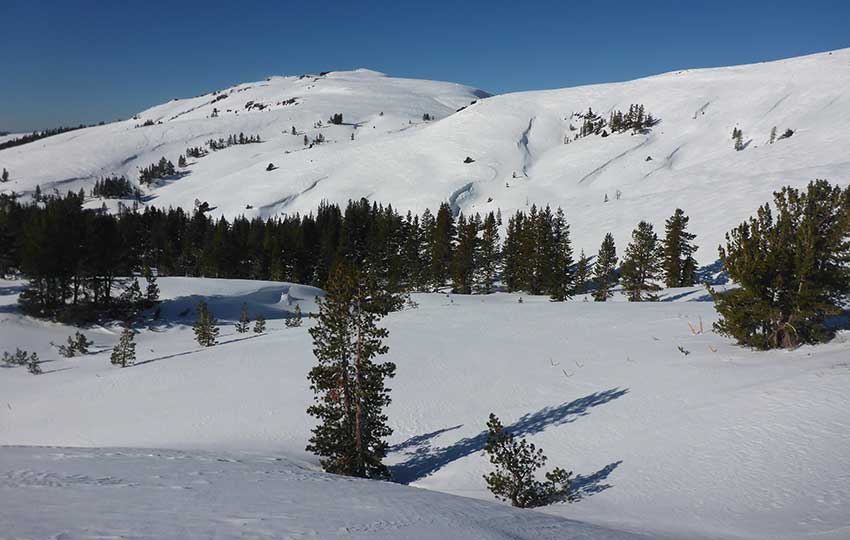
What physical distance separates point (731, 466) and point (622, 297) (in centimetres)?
4027

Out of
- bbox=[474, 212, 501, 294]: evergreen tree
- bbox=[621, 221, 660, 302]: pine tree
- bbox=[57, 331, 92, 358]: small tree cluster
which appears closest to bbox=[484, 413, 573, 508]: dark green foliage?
bbox=[57, 331, 92, 358]: small tree cluster

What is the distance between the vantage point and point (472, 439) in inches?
605

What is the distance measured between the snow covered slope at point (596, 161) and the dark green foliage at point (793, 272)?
148 feet

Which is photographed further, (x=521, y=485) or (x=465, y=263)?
(x=465, y=263)

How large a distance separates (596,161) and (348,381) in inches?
4555

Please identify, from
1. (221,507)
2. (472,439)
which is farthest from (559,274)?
(221,507)

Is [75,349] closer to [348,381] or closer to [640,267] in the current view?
[348,381]

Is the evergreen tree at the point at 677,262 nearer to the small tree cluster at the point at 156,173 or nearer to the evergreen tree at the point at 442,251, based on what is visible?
the evergreen tree at the point at 442,251

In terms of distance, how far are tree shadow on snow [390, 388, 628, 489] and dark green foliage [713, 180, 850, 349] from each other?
562cm

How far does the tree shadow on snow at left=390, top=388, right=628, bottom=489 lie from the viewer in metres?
14.2

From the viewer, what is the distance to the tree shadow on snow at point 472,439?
→ 14.2 metres

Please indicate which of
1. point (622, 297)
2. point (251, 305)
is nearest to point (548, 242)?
point (622, 297)

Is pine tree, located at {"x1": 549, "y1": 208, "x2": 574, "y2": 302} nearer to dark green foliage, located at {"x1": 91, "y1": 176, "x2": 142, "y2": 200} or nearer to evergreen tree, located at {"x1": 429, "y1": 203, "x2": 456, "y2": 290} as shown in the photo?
evergreen tree, located at {"x1": 429, "y1": 203, "x2": 456, "y2": 290}

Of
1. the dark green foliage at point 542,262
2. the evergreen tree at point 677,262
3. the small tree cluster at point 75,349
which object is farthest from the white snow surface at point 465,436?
the evergreen tree at point 677,262
